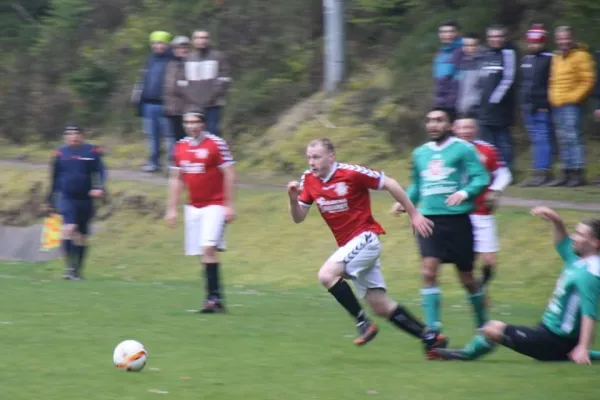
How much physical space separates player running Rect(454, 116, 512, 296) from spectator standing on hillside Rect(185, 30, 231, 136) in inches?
322

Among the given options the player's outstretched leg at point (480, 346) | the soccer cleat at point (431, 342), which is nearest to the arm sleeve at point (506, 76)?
the soccer cleat at point (431, 342)

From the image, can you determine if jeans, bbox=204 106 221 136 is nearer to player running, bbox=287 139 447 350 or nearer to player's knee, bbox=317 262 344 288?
player running, bbox=287 139 447 350

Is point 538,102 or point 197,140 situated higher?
point 197,140

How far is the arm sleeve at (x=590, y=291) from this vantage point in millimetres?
8508

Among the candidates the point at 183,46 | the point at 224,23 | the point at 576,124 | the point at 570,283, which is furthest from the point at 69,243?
the point at 224,23

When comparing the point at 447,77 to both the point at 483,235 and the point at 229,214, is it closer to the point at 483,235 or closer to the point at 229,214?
the point at 483,235

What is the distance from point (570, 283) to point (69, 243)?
9.03m

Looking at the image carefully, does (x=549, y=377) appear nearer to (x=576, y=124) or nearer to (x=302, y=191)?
(x=302, y=191)

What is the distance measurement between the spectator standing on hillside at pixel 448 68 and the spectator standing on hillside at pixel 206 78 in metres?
3.73

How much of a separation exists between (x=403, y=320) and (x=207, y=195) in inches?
127

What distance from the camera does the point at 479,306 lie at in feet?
33.1

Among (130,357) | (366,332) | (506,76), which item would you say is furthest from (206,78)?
(130,357)

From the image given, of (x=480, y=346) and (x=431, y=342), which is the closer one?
(x=480, y=346)

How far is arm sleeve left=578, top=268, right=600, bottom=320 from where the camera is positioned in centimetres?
851
